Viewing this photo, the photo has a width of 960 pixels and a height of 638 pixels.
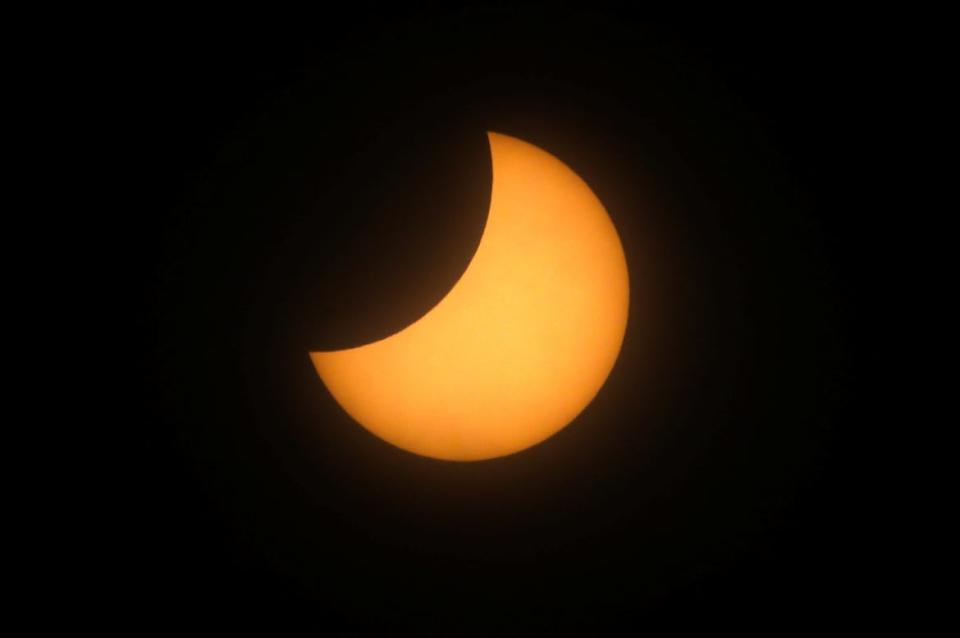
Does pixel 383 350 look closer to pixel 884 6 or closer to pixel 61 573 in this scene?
pixel 61 573

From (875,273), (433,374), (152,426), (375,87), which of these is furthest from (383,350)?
(875,273)

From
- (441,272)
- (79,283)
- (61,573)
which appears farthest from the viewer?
(61,573)

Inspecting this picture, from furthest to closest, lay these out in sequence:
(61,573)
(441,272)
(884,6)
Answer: (61,573), (884,6), (441,272)
